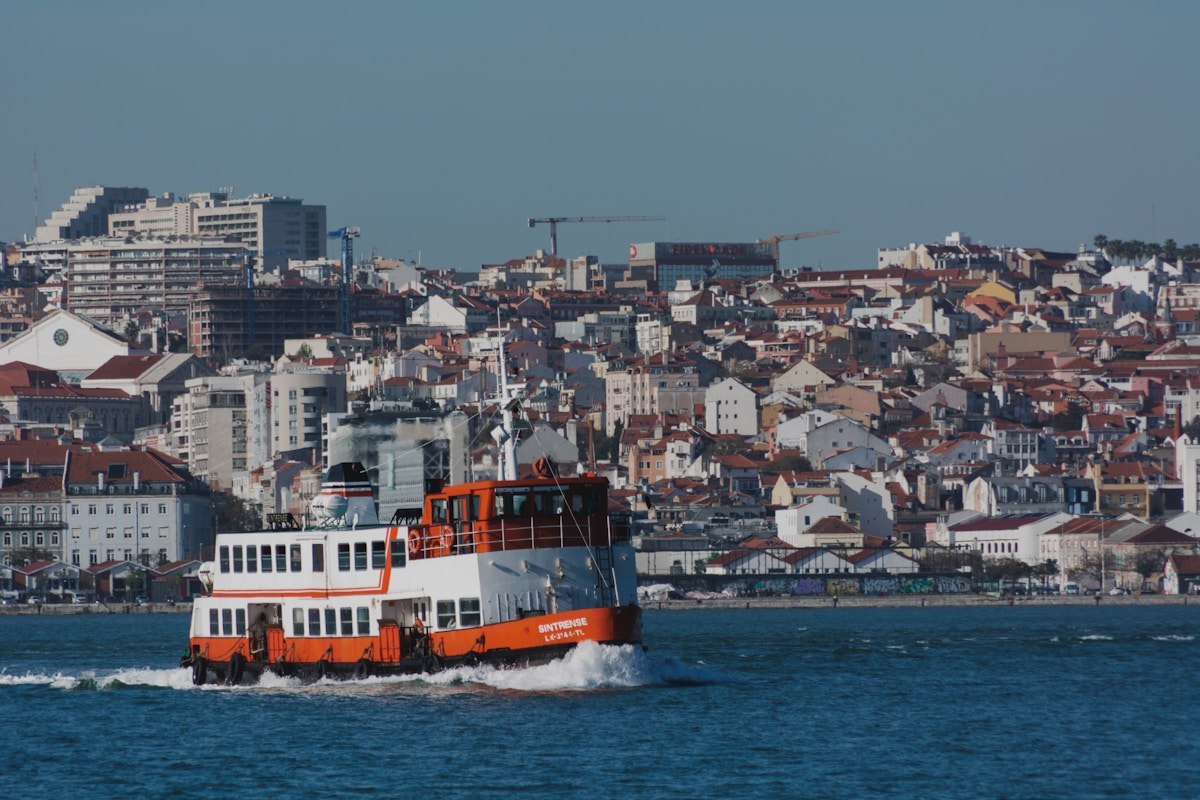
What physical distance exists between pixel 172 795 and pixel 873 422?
116 meters

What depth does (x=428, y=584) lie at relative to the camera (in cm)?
4228

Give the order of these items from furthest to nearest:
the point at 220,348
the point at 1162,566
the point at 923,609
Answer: the point at 220,348 < the point at 1162,566 < the point at 923,609

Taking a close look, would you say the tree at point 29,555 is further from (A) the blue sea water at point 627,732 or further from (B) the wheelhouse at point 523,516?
(B) the wheelhouse at point 523,516

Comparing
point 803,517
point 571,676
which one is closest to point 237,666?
point 571,676

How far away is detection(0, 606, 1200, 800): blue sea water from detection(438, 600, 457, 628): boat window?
842 mm

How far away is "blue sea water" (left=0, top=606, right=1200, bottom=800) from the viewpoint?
113 ft

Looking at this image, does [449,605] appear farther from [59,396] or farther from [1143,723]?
[59,396]

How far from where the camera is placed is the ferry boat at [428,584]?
41062 mm

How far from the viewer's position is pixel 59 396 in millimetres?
170500

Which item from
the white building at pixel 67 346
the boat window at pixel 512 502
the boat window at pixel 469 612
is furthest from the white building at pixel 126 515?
the boat window at pixel 512 502

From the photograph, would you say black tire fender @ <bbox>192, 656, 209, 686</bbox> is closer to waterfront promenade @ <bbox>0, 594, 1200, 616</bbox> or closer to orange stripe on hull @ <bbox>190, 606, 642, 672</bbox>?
orange stripe on hull @ <bbox>190, 606, 642, 672</bbox>

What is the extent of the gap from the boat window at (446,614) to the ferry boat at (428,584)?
3 cm

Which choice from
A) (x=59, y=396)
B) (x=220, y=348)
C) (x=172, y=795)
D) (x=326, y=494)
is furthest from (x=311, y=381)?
(x=172, y=795)

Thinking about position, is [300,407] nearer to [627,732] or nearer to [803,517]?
[803,517]
